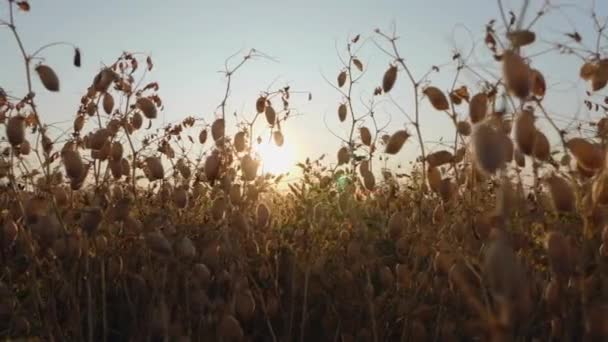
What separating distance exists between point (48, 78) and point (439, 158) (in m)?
1.51

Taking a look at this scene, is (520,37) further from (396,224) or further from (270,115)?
(270,115)

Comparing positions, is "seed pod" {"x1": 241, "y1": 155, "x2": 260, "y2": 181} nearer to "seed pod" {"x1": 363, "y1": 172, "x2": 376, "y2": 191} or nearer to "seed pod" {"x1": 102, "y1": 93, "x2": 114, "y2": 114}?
"seed pod" {"x1": 102, "y1": 93, "x2": 114, "y2": 114}

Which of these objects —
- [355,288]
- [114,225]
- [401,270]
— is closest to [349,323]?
[355,288]

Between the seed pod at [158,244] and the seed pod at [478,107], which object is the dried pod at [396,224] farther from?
the seed pod at [158,244]

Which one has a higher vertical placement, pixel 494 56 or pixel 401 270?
pixel 494 56

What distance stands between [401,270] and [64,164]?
4.32ft

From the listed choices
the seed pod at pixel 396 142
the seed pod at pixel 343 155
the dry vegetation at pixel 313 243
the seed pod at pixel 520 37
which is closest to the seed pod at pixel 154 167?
the dry vegetation at pixel 313 243

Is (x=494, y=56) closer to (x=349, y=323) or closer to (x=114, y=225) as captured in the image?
(x=349, y=323)

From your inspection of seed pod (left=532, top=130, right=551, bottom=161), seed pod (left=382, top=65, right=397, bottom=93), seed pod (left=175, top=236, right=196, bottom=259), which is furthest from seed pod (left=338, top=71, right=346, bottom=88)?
seed pod (left=532, top=130, right=551, bottom=161)

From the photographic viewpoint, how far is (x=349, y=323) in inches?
114


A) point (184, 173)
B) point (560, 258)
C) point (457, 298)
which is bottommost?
point (560, 258)

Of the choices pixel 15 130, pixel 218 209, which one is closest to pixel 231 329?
pixel 218 209

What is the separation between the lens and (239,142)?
3.06 m

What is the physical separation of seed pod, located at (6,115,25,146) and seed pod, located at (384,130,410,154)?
54.3 inches
